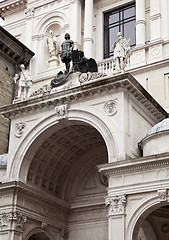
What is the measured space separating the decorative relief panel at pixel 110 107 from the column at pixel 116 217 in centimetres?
328

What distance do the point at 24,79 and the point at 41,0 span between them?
32.6 feet

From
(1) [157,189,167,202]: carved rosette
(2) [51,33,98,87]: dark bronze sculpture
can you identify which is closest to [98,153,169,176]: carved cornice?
(1) [157,189,167,202]: carved rosette

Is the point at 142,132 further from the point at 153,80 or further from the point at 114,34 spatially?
the point at 114,34

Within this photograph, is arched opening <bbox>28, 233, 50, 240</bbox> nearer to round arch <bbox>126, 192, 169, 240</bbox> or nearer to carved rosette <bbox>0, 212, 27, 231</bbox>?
carved rosette <bbox>0, 212, 27, 231</bbox>

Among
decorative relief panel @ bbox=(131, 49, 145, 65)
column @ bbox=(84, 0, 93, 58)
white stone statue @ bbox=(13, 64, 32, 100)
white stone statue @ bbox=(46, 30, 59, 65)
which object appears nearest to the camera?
white stone statue @ bbox=(13, 64, 32, 100)

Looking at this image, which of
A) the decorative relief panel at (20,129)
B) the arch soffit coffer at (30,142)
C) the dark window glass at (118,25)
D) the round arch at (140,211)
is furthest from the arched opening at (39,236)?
the dark window glass at (118,25)

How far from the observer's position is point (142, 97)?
19.3 m

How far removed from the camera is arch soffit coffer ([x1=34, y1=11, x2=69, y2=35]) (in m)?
29.2

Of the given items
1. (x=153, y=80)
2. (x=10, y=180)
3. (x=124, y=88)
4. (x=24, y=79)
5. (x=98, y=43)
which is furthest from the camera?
(x=98, y=43)

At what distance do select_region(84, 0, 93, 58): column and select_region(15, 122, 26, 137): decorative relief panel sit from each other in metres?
7.42

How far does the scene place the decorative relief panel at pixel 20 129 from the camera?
808 inches

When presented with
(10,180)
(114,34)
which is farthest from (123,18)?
(10,180)

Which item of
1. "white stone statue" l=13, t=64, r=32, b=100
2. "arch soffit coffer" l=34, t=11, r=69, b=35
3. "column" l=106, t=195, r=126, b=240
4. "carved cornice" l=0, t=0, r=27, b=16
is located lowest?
"column" l=106, t=195, r=126, b=240

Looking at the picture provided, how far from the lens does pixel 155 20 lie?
25.4 metres
